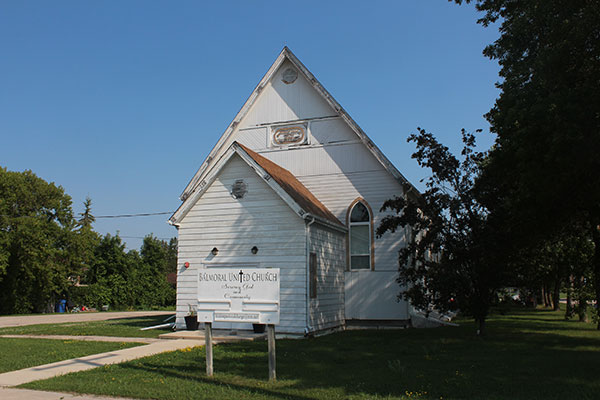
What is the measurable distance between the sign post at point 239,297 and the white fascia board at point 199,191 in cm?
735

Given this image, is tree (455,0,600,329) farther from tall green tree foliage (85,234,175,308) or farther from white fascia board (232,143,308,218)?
tall green tree foliage (85,234,175,308)

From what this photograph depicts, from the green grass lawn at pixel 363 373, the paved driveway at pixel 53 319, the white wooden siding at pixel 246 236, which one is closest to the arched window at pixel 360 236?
A: the white wooden siding at pixel 246 236

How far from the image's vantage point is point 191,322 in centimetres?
1684

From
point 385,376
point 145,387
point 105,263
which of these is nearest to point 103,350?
point 145,387

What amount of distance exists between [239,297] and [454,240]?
8.35 metres

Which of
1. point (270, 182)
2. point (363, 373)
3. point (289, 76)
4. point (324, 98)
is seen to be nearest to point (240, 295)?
point (363, 373)

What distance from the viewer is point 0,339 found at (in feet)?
53.0

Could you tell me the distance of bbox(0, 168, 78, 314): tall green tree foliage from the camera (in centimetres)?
4025

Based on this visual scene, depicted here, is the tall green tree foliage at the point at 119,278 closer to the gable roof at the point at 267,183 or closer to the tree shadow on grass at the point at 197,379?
the gable roof at the point at 267,183

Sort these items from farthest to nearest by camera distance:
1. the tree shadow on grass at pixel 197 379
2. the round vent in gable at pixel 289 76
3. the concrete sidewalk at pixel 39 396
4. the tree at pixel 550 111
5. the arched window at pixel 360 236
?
the round vent in gable at pixel 289 76, the arched window at pixel 360 236, the tree at pixel 550 111, the tree shadow on grass at pixel 197 379, the concrete sidewalk at pixel 39 396

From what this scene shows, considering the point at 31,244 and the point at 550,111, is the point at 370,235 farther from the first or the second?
the point at 31,244

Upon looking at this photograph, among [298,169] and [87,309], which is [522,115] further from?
[87,309]

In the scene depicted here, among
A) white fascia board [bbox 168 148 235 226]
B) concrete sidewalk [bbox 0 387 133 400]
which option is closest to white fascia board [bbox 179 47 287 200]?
white fascia board [bbox 168 148 235 226]

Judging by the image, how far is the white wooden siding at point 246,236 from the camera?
16172 mm
